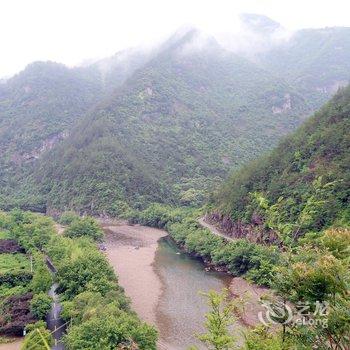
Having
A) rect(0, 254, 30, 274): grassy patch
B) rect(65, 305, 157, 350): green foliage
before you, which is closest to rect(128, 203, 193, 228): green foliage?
rect(0, 254, 30, 274): grassy patch

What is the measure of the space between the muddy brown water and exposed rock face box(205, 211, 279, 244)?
409 inches

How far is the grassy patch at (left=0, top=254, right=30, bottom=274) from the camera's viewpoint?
5619 centimetres

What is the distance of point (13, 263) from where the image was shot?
60250 millimetres

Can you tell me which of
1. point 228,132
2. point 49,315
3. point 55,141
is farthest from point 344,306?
point 55,141

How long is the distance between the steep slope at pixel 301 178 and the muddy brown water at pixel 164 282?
43.8 ft

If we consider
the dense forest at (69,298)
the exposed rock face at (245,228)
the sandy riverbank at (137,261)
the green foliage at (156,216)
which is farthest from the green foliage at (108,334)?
the green foliage at (156,216)

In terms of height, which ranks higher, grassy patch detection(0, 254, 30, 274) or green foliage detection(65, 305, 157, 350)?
green foliage detection(65, 305, 157, 350)

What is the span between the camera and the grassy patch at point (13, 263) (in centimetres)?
5619

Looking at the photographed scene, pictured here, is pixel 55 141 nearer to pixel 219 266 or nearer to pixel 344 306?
pixel 219 266

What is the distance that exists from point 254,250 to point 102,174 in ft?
269

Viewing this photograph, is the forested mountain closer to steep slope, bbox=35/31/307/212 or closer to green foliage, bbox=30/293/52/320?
steep slope, bbox=35/31/307/212

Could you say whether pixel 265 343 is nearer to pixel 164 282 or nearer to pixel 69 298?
pixel 69 298

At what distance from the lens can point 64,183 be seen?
484 ft

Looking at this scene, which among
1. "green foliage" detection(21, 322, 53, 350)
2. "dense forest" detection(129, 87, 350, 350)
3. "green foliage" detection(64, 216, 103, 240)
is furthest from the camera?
"green foliage" detection(64, 216, 103, 240)
